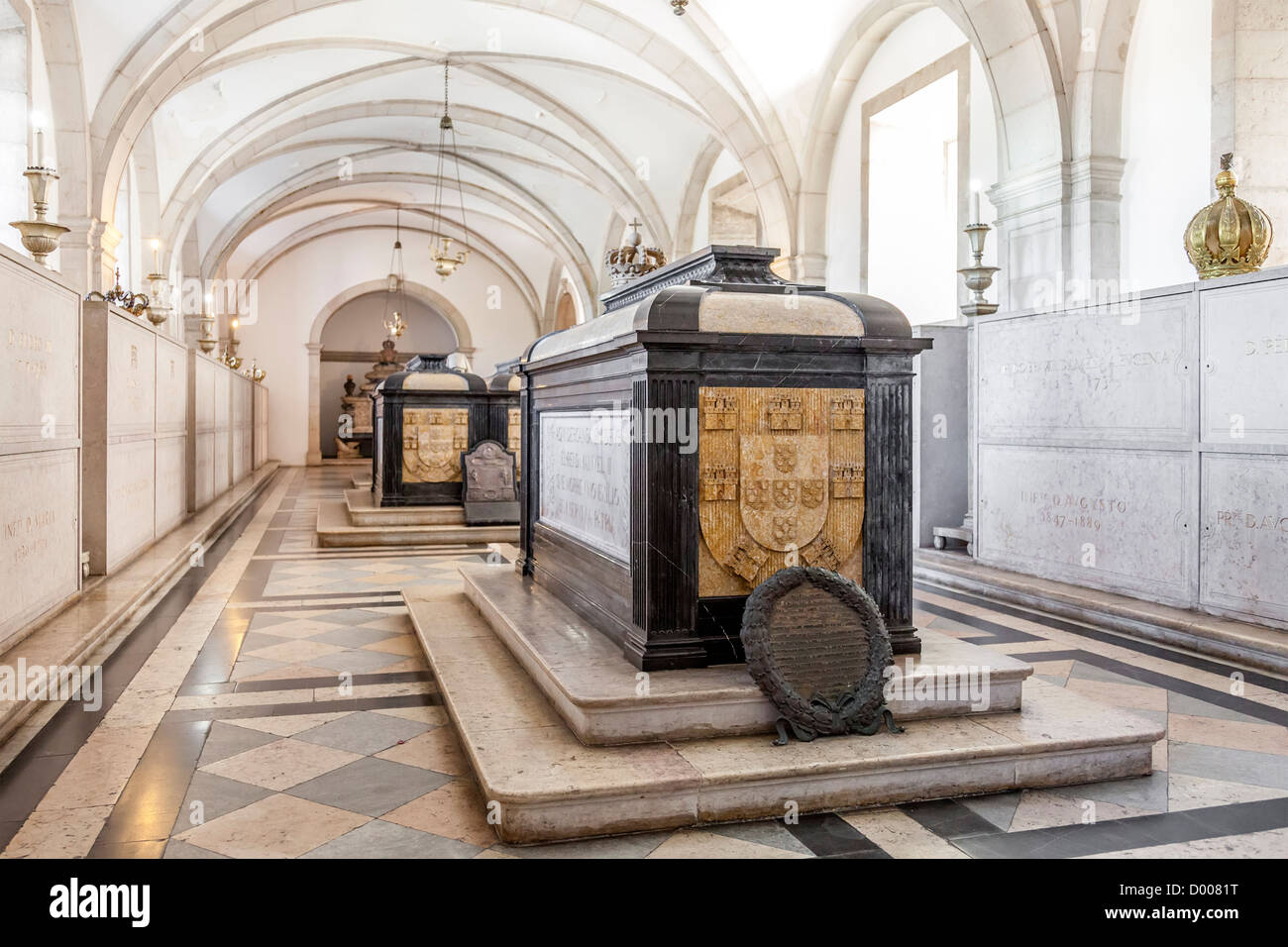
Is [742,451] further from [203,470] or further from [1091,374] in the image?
[203,470]

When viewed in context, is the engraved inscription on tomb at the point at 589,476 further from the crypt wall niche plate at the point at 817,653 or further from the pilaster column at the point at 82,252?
the pilaster column at the point at 82,252

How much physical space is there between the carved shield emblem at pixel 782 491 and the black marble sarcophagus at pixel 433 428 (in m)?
6.51

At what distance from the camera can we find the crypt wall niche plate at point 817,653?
111 inches

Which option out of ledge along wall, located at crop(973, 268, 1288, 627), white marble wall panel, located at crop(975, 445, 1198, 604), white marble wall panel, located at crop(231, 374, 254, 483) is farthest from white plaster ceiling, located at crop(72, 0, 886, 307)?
white marble wall panel, located at crop(975, 445, 1198, 604)

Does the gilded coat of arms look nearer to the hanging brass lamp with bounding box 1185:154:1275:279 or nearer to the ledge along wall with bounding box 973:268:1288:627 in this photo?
the ledge along wall with bounding box 973:268:1288:627

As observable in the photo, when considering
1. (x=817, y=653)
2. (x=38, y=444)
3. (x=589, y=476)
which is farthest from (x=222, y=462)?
(x=817, y=653)

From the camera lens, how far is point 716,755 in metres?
2.69

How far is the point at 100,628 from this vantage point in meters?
4.41

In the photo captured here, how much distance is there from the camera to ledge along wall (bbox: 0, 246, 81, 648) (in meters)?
3.85

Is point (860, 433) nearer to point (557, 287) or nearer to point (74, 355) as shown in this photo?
point (74, 355)

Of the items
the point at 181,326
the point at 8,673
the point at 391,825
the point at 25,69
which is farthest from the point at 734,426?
the point at 181,326

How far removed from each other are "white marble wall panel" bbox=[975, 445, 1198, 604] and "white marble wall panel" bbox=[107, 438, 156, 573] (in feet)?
17.8

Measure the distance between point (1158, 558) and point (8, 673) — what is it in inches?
204

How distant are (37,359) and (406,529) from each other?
4721mm
